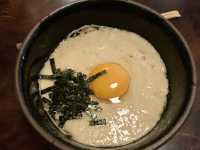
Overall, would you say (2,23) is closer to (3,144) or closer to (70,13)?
(70,13)

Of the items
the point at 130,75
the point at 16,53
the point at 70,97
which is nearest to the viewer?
the point at 70,97

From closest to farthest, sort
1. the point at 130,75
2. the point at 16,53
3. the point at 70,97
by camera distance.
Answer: the point at 70,97, the point at 130,75, the point at 16,53

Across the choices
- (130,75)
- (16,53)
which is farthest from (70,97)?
(16,53)

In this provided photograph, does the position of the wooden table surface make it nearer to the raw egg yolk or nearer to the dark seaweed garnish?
the dark seaweed garnish

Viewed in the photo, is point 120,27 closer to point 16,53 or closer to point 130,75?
point 130,75

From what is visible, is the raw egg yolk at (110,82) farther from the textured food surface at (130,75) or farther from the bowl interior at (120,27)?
the bowl interior at (120,27)

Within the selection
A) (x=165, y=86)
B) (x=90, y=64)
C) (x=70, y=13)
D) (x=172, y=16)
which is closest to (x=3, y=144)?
(x=90, y=64)

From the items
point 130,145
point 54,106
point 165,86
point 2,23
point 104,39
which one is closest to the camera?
point 130,145
